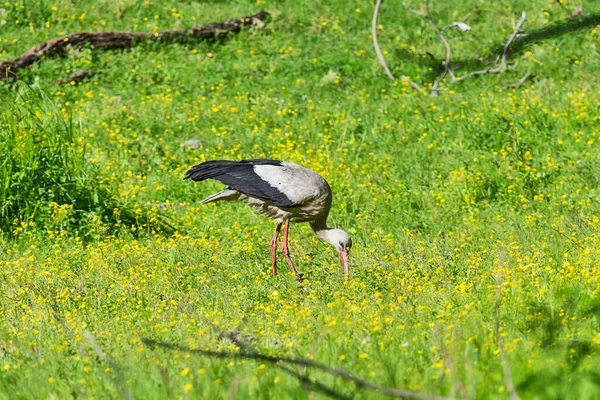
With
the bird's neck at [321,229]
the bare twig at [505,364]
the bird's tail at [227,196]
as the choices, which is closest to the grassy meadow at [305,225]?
the bare twig at [505,364]

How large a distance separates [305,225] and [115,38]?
6.46 metres

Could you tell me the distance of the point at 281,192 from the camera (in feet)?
26.7

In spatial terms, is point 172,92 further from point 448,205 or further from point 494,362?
point 494,362

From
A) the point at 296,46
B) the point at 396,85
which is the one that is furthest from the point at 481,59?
the point at 296,46

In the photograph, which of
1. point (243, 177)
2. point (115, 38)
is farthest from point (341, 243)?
point (115, 38)

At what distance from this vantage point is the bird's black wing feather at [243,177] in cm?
816

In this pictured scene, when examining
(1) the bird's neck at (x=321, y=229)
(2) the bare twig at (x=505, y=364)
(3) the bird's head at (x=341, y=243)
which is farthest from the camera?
(1) the bird's neck at (x=321, y=229)

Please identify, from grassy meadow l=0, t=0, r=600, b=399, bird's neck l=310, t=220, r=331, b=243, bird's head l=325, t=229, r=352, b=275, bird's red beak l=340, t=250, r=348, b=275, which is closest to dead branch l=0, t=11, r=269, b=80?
grassy meadow l=0, t=0, r=600, b=399

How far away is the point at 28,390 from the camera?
4738 millimetres

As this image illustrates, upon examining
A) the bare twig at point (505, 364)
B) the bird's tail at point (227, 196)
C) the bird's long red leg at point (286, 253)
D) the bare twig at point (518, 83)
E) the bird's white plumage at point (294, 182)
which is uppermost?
the bare twig at point (505, 364)

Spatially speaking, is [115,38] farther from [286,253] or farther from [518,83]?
[286,253]

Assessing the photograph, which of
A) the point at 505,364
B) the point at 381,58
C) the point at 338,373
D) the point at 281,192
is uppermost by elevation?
the point at 338,373

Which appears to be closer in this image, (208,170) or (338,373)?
(338,373)

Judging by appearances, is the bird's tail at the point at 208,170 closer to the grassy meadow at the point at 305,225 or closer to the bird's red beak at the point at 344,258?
the grassy meadow at the point at 305,225
